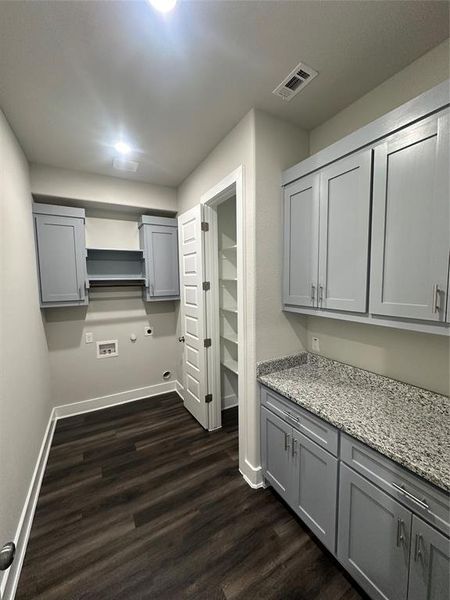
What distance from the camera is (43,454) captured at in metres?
2.20

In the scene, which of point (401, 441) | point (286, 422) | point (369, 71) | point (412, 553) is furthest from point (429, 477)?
point (369, 71)

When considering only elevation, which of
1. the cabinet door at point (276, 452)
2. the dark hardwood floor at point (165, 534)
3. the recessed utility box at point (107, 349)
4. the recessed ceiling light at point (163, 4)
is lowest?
the dark hardwood floor at point (165, 534)

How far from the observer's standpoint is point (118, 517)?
168 cm

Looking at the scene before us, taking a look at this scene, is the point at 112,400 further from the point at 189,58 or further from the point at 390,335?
the point at 189,58

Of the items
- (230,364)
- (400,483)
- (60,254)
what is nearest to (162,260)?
(60,254)

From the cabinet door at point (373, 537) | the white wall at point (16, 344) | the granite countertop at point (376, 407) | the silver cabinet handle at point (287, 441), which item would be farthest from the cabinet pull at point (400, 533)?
the white wall at point (16, 344)

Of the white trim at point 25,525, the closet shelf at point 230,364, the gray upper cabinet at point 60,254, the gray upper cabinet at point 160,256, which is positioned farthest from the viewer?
the gray upper cabinet at point 160,256

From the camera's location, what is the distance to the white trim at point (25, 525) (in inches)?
Result: 48.3

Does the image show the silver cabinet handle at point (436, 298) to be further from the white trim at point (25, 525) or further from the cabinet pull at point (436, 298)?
the white trim at point (25, 525)

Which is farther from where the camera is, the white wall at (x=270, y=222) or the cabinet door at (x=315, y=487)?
the white wall at (x=270, y=222)

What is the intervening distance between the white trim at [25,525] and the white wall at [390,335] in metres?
2.28

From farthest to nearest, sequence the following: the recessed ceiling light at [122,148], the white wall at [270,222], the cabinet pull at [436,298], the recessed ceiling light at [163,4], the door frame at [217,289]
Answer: the recessed ceiling light at [122,148]
the door frame at [217,289]
the white wall at [270,222]
the cabinet pull at [436,298]
the recessed ceiling light at [163,4]

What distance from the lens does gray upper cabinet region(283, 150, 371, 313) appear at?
4.53 ft

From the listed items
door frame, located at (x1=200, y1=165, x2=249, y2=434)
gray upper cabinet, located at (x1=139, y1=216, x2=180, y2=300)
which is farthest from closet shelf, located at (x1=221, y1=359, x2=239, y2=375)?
gray upper cabinet, located at (x1=139, y1=216, x2=180, y2=300)
